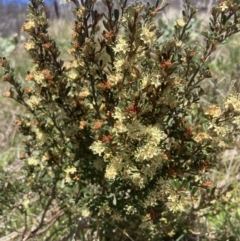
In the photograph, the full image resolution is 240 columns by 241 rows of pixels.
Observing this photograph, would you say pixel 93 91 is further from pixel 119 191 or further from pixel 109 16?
pixel 119 191

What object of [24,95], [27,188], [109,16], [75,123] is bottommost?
[27,188]

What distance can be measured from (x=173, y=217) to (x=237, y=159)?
3.27 feet

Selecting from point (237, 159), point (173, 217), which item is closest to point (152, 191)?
point (173, 217)

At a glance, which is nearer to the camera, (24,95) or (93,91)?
(93,91)

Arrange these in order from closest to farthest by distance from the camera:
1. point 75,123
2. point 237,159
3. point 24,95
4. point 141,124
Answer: point 141,124
point 75,123
point 24,95
point 237,159

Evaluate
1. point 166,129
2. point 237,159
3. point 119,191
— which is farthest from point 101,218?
point 237,159

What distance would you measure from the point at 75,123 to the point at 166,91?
15.3 inches

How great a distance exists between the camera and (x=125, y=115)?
1.39m

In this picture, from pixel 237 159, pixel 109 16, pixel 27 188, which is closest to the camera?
pixel 109 16

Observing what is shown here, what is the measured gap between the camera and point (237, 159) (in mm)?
2734

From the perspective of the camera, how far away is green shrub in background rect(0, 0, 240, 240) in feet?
4.62

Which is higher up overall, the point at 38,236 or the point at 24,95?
the point at 24,95

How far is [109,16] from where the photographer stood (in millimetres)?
1549

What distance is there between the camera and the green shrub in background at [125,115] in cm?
141
